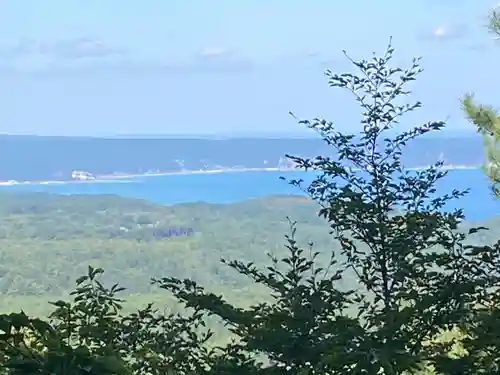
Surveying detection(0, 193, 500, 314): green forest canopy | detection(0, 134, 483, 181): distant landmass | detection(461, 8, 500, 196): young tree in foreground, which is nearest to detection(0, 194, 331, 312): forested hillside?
detection(0, 193, 500, 314): green forest canopy

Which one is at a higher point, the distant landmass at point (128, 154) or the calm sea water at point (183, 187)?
the distant landmass at point (128, 154)

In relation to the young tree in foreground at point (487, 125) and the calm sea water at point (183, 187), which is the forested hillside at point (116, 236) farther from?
the young tree in foreground at point (487, 125)

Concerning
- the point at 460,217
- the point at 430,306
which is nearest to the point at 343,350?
the point at 430,306

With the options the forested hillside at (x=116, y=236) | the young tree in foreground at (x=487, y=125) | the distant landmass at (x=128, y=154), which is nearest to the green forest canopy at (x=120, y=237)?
the forested hillside at (x=116, y=236)

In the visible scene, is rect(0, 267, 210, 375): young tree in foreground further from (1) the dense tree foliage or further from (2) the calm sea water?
(2) the calm sea water

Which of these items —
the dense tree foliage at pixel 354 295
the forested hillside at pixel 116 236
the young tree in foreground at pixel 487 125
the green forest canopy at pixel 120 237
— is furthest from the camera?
the young tree in foreground at pixel 487 125

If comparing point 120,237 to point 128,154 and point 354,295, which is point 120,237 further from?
point 354,295

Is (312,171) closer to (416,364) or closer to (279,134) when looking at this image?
(416,364)
